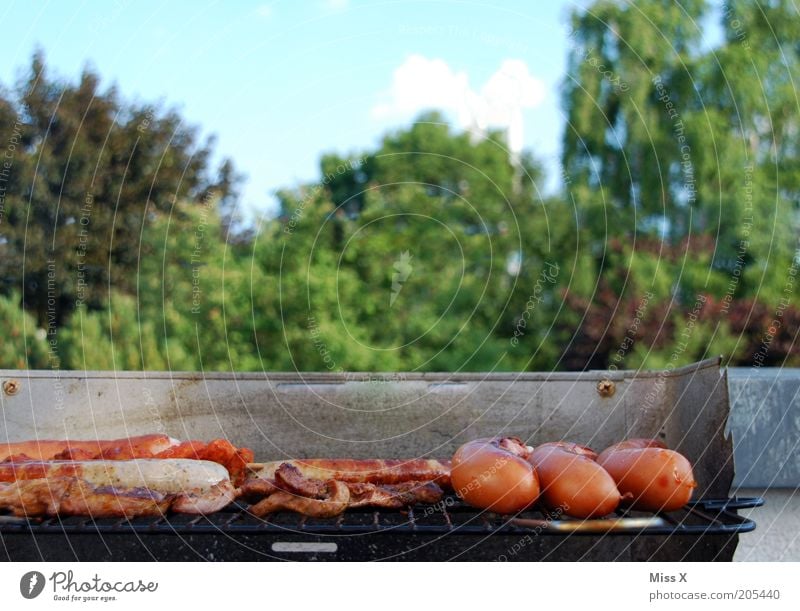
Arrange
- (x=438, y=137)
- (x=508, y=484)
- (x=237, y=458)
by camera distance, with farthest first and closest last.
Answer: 1. (x=438, y=137)
2. (x=237, y=458)
3. (x=508, y=484)

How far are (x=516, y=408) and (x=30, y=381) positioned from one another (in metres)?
1.95

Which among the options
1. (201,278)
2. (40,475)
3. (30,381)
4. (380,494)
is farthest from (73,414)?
(201,278)

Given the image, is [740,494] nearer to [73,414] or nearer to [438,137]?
[73,414]

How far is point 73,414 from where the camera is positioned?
3639mm

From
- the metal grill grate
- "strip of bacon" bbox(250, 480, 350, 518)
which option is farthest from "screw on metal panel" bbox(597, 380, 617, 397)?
"strip of bacon" bbox(250, 480, 350, 518)

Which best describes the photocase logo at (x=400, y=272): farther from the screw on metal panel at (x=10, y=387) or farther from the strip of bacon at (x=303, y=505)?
the strip of bacon at (x=303, y=505)

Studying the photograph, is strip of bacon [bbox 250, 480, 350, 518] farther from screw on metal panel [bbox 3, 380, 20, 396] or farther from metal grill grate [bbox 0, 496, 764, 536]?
screw on metal panel [bbox 3, 380, 20, 396]

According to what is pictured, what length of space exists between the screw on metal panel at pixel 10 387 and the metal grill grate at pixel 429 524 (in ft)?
3.29
